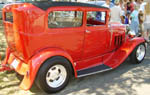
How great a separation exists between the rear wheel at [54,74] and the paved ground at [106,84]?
183 millimetres

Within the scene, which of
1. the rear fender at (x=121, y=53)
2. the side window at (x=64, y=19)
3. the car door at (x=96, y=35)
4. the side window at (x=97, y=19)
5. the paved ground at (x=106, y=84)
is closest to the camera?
the side window at (x=64, y=19)

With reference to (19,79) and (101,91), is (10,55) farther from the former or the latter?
(101,91)

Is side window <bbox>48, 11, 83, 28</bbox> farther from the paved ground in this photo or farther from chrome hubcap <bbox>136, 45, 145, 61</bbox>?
chrome hubcap <bbox>136, 45, 145, 61</bbox>

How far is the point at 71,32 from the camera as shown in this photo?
3.48 m

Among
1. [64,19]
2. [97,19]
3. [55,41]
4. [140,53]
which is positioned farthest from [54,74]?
[140,53]

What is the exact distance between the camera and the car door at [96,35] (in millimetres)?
3820

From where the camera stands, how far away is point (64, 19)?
3.41 m

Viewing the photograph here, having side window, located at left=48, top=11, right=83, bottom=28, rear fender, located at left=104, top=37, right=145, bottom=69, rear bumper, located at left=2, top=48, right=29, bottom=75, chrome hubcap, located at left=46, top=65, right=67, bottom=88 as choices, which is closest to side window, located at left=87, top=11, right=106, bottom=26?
side window, located at left=48, top=11, right=83, bottom=28

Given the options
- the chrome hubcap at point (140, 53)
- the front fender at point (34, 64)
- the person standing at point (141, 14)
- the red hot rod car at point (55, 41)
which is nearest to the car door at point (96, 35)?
the red hot rod car at point (55, 41)

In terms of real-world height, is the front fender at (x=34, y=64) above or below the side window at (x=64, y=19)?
below

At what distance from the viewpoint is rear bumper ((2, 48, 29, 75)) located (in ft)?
10.6

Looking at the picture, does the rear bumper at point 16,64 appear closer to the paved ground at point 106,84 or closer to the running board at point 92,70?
the paved ground at point 106,84

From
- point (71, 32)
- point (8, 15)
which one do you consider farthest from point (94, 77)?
point (8, 15)

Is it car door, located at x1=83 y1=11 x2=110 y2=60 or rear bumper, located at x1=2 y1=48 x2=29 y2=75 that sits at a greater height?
car door, located at x1=83 y1=11 x2=110 y2=60
